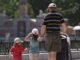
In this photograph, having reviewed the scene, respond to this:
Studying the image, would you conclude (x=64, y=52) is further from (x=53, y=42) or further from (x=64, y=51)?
(x=53, y=42)

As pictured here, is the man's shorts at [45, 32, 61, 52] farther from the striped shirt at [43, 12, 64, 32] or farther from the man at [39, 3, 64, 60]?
the striped shirt at [43, 12, 64, 32]

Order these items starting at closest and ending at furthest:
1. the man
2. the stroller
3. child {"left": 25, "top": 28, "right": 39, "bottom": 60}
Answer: the man, the stroller, child {"left": 25, "top": 28, "right": 39, "bottom": 60}

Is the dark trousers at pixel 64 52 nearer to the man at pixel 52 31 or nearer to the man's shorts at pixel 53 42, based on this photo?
the man at pixel 52 31

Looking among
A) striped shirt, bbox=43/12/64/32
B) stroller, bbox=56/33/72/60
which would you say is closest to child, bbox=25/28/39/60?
stroller, bbox=56/33/72/60

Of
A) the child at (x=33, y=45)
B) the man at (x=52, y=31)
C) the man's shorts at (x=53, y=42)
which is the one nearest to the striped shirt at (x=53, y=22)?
the man at (x=52, y=31)

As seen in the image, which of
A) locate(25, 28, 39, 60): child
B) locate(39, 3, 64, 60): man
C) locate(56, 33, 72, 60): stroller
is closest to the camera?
locate(39, 3, 64, 60): man

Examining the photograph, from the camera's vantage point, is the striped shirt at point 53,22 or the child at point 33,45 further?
the child at point 33,45

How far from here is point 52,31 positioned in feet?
32.4

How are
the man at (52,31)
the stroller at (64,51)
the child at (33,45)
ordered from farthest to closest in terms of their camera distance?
the child at (33,45) < the stroller at (64,51) < the man at (52,31)

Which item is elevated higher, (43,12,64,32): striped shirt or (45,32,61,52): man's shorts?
(43,12,64,32): striped shirt

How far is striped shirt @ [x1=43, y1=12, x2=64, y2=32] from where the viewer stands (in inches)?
389

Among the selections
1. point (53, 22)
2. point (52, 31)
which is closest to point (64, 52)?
point (52, 31)

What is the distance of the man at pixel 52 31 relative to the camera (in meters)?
9.79

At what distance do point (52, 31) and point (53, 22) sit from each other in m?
0.24
